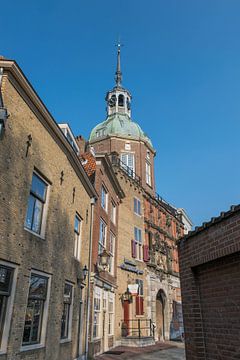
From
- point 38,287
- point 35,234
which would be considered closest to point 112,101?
point 35,234

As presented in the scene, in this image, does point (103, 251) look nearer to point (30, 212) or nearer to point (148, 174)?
point (30, 212)

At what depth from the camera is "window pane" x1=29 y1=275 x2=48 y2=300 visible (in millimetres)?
7889

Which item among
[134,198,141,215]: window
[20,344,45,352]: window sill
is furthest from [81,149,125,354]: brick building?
[20,344,45,352]: window sill

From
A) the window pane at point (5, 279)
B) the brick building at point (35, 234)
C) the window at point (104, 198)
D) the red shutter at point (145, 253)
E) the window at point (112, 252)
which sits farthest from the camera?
the red shutter at point (145, 253)

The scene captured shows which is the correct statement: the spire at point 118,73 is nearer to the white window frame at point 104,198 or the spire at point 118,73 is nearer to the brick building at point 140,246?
the brick building at point 140,246

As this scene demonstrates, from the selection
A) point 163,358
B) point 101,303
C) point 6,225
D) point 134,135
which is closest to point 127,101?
point 134,135

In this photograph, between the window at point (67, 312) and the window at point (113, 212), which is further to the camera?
the window at point (113, 212)

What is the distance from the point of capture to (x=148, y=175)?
30453 millimetres

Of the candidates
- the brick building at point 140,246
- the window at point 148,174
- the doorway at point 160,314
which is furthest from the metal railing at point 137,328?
the window at point 148,174

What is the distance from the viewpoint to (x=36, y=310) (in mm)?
8109

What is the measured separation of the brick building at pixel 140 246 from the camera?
1875cm

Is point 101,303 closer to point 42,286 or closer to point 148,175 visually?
point 42,286

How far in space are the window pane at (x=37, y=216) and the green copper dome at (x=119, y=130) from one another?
22153mm

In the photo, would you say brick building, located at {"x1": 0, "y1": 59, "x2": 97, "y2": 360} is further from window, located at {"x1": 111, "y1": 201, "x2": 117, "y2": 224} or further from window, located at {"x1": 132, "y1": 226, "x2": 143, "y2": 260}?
window, located at {"x1": 132, "y1": 226, "x2": 143, "y2": 260}
